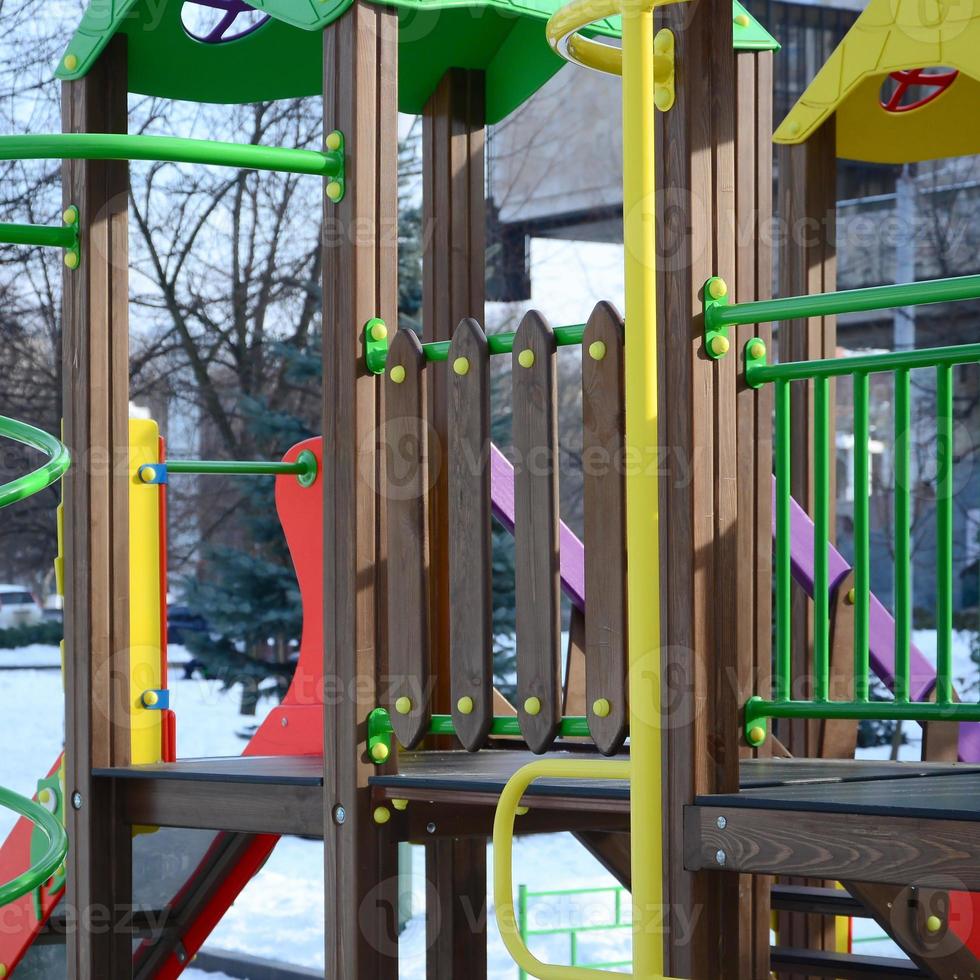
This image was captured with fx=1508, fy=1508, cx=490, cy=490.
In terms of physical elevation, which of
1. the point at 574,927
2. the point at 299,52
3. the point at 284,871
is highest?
the point at 299,52

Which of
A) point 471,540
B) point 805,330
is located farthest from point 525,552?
point 805,330

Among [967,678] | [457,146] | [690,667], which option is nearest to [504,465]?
[457,146]

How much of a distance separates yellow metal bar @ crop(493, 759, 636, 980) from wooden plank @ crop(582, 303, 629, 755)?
0.41m

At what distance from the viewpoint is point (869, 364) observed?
3057 mm

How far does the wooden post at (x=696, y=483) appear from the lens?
255cm

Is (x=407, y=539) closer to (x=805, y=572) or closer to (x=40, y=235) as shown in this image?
(x=40, y=235)

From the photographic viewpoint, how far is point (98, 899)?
3.79 metres

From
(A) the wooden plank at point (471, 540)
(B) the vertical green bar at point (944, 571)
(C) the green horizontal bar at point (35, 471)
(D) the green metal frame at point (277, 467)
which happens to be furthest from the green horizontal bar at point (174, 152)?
(B) the vertical green bar at point (944, 571)

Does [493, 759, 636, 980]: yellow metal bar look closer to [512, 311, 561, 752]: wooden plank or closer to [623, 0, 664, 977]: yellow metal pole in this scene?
[623, 0, 664, 977]: yellow metal pole

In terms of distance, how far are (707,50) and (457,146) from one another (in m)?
1.91

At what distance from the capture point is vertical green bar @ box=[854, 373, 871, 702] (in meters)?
3.19

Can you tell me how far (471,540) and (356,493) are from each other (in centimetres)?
33

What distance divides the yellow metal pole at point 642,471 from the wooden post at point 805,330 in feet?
7.99

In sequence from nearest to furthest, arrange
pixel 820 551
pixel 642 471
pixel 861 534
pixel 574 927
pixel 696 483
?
pixel 642 471 → pixel 696 483 → pixel 861 534 → pixel 820 551 → pixel 574 927
